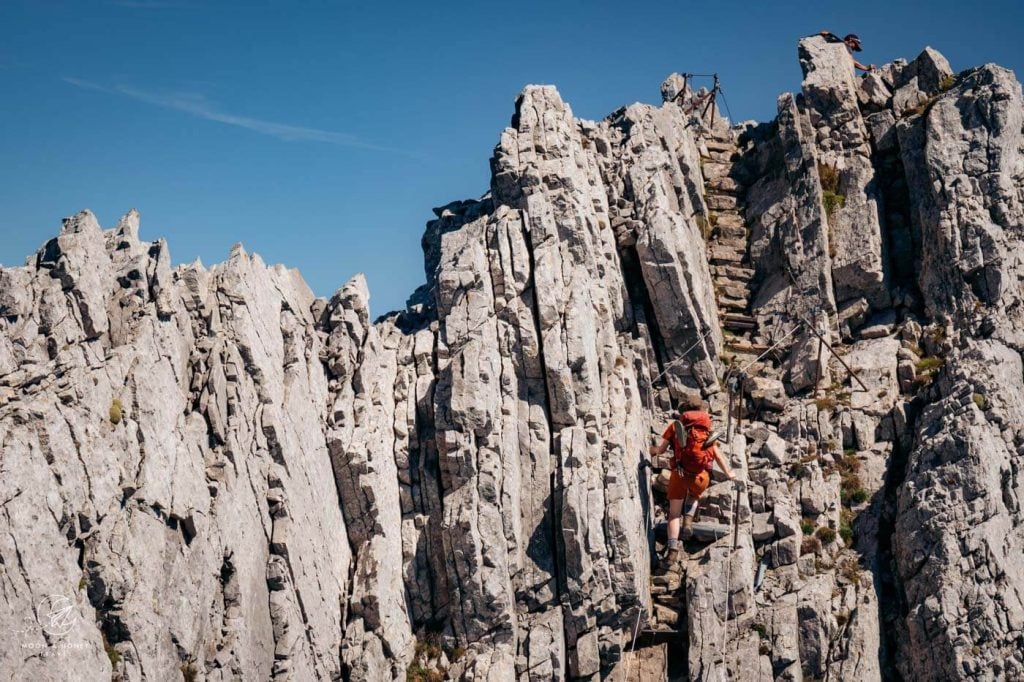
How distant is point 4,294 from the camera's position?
29391 mm

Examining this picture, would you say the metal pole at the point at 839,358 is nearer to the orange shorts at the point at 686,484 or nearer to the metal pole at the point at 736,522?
the metal pole at the point at 736,522

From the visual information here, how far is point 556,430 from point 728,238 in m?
12.6

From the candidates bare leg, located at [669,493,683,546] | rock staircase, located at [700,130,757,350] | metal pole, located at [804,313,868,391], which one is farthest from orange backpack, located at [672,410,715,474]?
rock staircase, located at [700,130,757,350]

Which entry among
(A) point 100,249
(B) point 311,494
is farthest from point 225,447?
(A) point 100,249

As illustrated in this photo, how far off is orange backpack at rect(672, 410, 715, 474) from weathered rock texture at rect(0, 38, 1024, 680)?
1.51 m

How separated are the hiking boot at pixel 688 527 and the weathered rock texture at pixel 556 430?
0.65m

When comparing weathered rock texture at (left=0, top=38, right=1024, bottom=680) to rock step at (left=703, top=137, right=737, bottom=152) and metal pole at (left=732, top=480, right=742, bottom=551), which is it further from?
rock step at (left=703, top=137, right=737, bottom=152)

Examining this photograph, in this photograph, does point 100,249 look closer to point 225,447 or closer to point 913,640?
point 225,447

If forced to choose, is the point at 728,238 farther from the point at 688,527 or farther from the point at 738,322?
the point at 688,527

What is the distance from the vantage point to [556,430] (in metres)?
36.3

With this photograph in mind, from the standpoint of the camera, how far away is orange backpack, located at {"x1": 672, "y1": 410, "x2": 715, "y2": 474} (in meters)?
35.9

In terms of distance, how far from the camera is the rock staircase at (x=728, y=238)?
4281 centimetres

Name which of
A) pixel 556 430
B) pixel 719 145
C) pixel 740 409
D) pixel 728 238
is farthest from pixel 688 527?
pixel 719 145

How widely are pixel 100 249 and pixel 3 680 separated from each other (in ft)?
38.4
